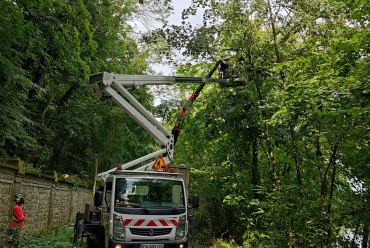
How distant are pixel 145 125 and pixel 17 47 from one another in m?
6.58

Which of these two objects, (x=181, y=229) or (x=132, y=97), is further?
(x=132, y=97)

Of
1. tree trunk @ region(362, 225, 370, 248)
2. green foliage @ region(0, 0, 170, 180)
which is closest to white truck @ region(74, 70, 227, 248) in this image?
green foliage @ region(0, 0, 170, 180)

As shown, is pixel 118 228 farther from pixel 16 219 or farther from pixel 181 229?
pixel 16 219

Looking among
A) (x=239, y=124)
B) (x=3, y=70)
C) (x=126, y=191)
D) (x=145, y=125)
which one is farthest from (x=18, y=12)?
(x=239, y=124)

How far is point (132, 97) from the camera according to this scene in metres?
9.43

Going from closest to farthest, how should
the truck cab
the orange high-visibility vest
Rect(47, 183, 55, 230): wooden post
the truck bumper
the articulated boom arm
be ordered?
the truck bumper, the truck cab, the articulated boom arm, the orange high-visibility vest, Rect(47, 183, 55, 230): wooden post

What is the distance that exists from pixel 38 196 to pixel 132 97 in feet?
21.9

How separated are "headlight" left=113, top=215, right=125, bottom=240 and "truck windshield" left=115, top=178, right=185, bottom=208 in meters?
0.35

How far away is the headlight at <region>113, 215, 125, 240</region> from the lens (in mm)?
6996

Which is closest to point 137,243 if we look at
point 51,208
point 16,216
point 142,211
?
point 142,211

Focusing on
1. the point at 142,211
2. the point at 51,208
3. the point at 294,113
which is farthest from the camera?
the point at 51,208

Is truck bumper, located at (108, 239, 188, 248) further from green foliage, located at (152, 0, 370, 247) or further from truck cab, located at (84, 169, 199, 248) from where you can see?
green foliage, located at (152, 0, 370, 247)

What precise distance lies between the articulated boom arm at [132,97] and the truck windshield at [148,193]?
3.92 ft

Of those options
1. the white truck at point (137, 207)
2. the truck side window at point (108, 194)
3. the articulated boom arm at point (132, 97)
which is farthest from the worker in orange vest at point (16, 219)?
the truck side window at point (108, 194)
